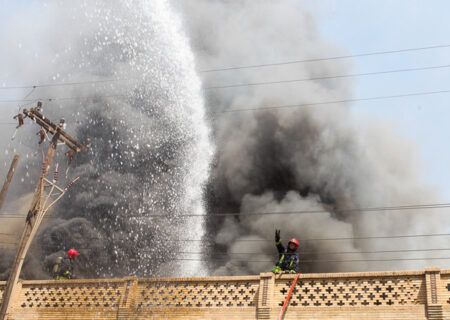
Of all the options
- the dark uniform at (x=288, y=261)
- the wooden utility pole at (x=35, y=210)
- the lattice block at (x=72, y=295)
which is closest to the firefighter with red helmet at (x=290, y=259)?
the dark uniform at (x=288, y=261)

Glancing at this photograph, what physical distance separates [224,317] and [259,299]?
2.55ft

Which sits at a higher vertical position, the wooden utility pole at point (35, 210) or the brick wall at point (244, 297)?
the wooden utility pole at point (35, 210)

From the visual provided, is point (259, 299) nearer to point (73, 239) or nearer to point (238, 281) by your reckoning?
point (238, 281)

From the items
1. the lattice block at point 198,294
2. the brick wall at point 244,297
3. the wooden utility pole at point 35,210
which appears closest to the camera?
the brick wall at point 244,297

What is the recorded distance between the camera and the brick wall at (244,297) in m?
9.16

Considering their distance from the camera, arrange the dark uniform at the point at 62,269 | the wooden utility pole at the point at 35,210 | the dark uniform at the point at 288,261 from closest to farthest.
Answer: the dark uniform at the point at 288,261
the wooden utility pole at the point at 35,210
the dark uniform at the point at 62,269

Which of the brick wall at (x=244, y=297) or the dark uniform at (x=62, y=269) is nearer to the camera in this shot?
the brick wall at (x=244, y=297)

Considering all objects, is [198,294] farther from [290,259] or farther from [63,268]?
[63,268]

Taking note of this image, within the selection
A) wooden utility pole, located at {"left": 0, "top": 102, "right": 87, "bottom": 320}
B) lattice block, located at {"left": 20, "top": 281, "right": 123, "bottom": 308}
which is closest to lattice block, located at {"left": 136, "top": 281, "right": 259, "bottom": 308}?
lattice block, located at {"left": 20, "top": 281, "right": 123, "bottom": 308}

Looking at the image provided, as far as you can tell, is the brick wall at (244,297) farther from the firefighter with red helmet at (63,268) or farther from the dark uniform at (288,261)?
the firefighter with red helmet at (63,268)

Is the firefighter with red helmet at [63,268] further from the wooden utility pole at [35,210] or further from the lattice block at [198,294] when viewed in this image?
the lattice block at [198,294]

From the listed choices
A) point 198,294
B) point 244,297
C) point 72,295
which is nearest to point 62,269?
point 72,295

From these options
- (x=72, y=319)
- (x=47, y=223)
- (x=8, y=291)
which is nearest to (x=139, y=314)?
(x=72, y=319)

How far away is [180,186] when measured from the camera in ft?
110
